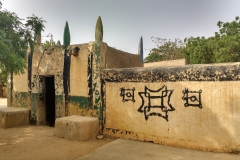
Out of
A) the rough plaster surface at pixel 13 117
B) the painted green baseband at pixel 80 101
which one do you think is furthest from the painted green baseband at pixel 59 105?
the rough plaster surface at pixel 13 117

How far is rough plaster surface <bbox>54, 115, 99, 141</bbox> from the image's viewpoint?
5.98 metres

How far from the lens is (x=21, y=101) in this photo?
8.98m

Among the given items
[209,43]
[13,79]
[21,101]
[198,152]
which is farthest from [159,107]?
[209,43]

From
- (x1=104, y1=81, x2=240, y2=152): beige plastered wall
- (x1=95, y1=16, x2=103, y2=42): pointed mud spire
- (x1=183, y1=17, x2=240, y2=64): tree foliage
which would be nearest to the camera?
(x1=104, y1=81, x2=240, y2=152): beige plastered wall

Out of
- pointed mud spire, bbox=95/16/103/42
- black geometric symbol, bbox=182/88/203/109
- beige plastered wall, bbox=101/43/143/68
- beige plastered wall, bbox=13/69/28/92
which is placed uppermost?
pointed mud spire, bbox=95/16/103/42

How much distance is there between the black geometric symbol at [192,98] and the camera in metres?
4.91

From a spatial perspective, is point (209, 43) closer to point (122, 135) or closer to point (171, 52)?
point (171, 52)

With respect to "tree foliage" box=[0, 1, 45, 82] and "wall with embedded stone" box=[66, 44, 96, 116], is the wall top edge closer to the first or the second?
"wall with embedded stone" box=[66, 44, 96, 116]

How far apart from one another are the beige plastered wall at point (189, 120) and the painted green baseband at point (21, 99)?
4490 mm

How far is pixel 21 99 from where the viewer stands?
8984mm

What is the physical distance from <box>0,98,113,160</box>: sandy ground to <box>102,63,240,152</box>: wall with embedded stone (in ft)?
3.75

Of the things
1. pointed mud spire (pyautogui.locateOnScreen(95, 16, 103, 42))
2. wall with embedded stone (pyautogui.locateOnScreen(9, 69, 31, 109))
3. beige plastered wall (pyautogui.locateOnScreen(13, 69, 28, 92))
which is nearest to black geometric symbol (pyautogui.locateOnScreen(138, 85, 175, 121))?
pointed mud spire (pyautogui.locateOnScreen(95, 16, 103, 42))

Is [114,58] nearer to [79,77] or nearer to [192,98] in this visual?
[79,77]

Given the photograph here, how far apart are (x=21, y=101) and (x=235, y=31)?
1680cm
